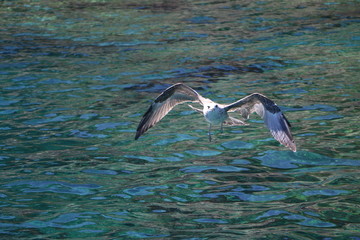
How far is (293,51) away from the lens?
14.9m

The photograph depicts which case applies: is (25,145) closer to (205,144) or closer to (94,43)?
(205,144)

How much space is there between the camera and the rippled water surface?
23.8 ft

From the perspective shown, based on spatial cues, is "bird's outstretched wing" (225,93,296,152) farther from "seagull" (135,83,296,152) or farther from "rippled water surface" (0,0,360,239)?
"rippled water surface" (0,0,360,239)

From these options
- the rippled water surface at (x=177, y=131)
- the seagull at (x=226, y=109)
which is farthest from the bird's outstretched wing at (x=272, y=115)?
the rippled water surface at (x=177, y=131)

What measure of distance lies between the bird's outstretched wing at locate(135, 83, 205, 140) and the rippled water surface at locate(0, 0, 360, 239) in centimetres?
60

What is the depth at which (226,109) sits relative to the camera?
8.49 metres

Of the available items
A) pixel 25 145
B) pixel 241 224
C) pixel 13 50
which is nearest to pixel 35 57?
pixel 13 50

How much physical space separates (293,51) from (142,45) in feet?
13.9

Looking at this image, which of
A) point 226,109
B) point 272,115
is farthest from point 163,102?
point 272,115

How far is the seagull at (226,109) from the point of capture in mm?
8297

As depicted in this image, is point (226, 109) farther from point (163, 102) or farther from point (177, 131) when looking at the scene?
point (177, 131)

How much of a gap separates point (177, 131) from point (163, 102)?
134cm

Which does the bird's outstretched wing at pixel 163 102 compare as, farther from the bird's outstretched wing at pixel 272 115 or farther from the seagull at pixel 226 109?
the bird's outstretched wing at pixel 272 115

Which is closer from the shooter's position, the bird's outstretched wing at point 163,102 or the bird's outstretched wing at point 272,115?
the bird's outstretched wing at point 272,115
